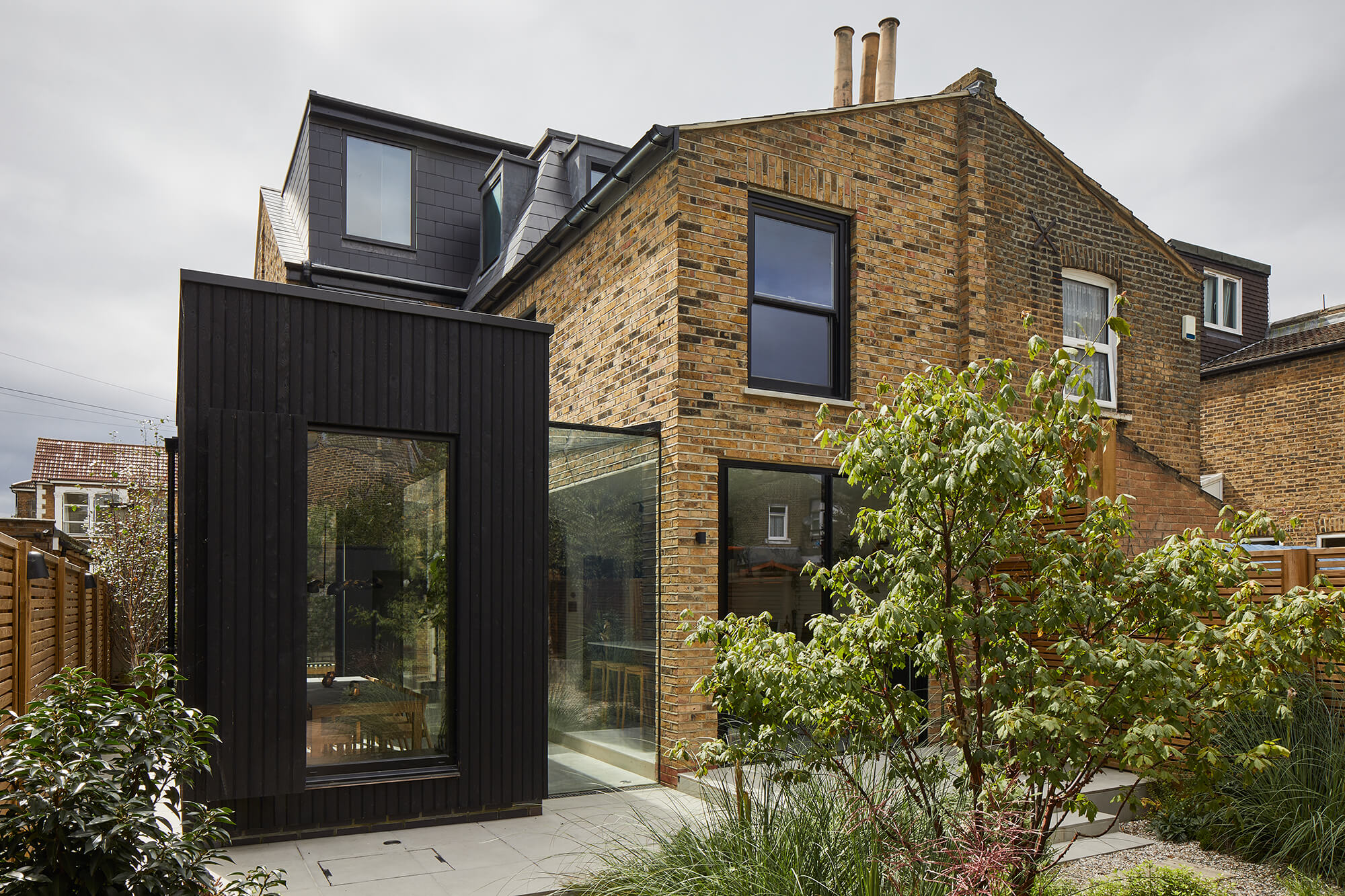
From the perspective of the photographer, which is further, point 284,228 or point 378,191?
point 284,228

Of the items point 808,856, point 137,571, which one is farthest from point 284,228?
point 808,856

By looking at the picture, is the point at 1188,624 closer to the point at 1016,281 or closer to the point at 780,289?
the point at 780,289

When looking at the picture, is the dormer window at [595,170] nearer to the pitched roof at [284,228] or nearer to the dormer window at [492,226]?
the dormer window at [492,226]

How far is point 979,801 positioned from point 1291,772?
3143 millimetres

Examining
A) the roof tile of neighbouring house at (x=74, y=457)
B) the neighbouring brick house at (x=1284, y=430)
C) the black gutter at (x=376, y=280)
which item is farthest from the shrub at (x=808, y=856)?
the roof tile of neighbouring house at (x=74, y=457)

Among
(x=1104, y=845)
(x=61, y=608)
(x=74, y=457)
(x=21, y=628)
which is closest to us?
(x=1104, y=845)

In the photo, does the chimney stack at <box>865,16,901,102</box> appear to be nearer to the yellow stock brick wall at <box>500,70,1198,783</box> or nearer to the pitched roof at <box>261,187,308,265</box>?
the yellow stock brick wall at <box>500,70,1198,783</box>

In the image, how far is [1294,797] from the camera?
522 centimetres

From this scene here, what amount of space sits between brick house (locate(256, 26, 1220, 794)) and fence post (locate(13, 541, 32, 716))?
3.75m

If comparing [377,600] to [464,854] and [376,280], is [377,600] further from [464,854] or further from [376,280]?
[376,280]

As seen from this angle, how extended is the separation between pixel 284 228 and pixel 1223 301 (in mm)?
19209

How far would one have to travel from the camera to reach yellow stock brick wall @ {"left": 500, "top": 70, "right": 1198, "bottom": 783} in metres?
7.42

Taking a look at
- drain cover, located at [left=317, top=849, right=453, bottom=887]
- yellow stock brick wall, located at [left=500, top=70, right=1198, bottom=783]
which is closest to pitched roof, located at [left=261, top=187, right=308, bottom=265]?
yellow stock brick wall, located at [left=500, top=70, right=1198, bottom=783]

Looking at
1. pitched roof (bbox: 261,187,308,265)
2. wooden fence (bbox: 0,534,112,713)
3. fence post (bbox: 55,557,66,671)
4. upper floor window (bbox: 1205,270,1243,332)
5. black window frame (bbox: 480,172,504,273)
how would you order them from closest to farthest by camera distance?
wooden fence (bbox: 0,534,112,713), fence post (bbox: 55,557,66,671), pitched roof (bbox: 261,187,308,265), black window frame (bbox: 480,172,504,273), upper floor window (bbox: 1205,270,1243,332)
